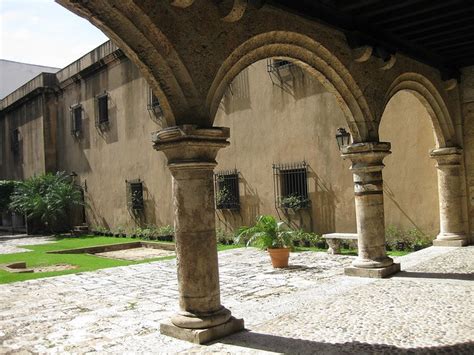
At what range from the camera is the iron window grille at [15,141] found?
23531 millimetres

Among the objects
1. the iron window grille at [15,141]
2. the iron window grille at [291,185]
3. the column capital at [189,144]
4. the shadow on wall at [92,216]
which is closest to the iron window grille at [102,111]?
the shadow on wall at [92,216]

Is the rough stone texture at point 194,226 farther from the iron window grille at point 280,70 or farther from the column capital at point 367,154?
the iron window grille at point 280,70

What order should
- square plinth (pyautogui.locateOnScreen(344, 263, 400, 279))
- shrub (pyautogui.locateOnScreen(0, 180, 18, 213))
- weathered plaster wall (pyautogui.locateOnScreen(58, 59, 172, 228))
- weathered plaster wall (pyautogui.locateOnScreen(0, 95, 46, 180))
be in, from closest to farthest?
square plinth (pyautogui.locateOnScreen(344, 263, 400, 279)), weathered plaster wall (pyautogui.locateOnScreen(58, 59, 172, 228)), shrub (pyautogui.locateOnScreen(0, 180, 18, 213)), weathered plaster wall (pyautogui.locateOnScreen(0, 95, 46, 180))

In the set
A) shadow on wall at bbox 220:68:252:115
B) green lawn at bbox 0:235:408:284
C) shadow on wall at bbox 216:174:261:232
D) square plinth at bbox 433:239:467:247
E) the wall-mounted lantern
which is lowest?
green lawn at bbox 0:235:408:284

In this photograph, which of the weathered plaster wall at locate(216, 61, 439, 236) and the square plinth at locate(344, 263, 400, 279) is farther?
the weathered plaster wall at locate(216, 61, 439, 236)

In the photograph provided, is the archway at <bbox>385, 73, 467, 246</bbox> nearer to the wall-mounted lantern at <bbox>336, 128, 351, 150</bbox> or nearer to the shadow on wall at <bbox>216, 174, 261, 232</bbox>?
the wall-mounted lantern at <bbox>336, 128, 351, 150</bbox>

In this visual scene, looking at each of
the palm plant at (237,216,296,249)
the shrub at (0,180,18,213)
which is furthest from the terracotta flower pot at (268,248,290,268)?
the shrub at (0,180,18,213)

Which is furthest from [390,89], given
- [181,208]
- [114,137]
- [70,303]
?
[114,137]

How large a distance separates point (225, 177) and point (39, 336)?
860 centimetres

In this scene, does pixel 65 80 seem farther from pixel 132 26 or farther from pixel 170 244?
pixel 132 26

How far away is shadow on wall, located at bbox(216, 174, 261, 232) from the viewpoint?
41.1ft

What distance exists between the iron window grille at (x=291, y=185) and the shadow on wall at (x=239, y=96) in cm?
205

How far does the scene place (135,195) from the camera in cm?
1638

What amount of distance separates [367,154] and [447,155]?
3.13 m
